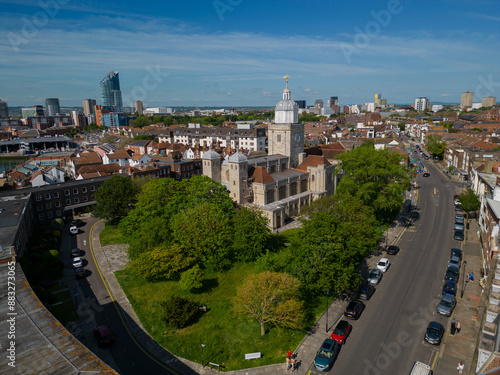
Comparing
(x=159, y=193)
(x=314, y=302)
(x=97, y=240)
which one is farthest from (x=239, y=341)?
(x=97, y=240)

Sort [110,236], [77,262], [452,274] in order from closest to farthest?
[452,274] < [77,262] < [110,236]

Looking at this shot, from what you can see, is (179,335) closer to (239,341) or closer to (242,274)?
(239,341)

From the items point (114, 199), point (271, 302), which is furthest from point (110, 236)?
point (271, 302)

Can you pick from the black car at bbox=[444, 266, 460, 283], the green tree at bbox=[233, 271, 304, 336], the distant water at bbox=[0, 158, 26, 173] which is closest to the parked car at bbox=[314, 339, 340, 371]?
the green tree at bbox=[233, 271, 304, 336]

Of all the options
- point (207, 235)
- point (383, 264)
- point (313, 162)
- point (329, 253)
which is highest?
point (313, 162)

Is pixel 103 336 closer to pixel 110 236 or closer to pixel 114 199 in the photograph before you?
pixel 110 236

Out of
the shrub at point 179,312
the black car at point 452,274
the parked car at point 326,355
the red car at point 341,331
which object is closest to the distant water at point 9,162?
the shrub at point 179,312

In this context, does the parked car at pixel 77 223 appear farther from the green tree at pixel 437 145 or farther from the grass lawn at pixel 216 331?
the green tree at pixel 437 145
